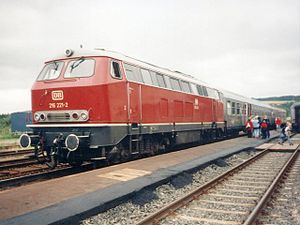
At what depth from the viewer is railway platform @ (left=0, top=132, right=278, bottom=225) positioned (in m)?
5.60

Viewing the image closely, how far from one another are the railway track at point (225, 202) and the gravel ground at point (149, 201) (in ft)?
1.26

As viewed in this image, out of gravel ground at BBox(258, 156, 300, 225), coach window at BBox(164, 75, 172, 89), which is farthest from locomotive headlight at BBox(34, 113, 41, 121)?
gravel ground at BBox(258, 156, 300, 225)

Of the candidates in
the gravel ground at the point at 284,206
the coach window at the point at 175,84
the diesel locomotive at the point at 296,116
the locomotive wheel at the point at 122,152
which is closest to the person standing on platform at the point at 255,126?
the coach window at the point at 175,84

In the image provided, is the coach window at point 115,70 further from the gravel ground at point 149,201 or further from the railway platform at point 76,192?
the gravel ground at point 149,201

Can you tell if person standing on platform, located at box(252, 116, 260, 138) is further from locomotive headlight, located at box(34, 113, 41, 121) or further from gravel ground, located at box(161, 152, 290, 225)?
locomotive headlight, located at box(34, 113, 41, 121)

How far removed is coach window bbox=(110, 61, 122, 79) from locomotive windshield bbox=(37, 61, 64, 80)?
160 centimetres

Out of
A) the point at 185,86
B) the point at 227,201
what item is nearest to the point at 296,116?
the point at 185,86

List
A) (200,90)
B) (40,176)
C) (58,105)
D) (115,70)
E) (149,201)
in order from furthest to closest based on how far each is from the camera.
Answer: (200,90) < (115,70) < (58,105) < (40,176) < (149,201)

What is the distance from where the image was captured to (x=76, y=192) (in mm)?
7199

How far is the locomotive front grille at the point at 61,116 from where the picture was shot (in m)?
10.3

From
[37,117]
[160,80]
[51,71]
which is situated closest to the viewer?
[37,117]

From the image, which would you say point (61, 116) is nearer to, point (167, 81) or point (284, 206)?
point (167, 81)

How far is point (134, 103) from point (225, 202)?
17.8ft

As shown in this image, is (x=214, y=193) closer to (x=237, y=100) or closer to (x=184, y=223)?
(x=184, y=223)
